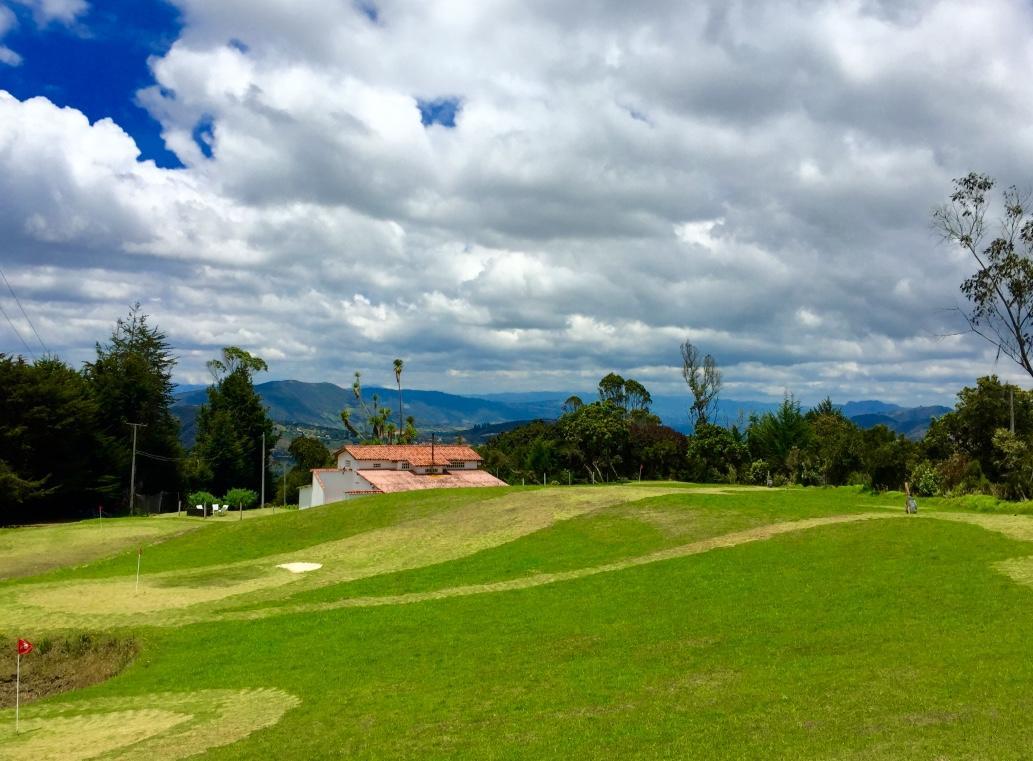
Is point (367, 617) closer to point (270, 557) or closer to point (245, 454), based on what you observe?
point (270, 557)

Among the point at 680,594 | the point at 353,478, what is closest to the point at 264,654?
→ the point at 680,594

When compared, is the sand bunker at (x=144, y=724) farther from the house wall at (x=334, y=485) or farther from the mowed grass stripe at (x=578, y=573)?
the house wall at (x=334, y=485)

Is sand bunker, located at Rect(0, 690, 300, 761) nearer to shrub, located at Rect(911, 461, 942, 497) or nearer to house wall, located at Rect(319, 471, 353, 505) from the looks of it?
shrub, located at Rect(911, 461, 942, 497)

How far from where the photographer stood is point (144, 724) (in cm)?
2353

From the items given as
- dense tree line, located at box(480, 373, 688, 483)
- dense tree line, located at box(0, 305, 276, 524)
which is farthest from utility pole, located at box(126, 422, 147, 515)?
dense tree line, located at box(480, 373, 688, 483)

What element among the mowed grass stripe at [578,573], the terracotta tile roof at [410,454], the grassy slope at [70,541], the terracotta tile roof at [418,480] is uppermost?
the terracotta tile roof at [410,454]

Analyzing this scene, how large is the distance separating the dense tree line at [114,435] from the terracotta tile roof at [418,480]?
30.7 meters

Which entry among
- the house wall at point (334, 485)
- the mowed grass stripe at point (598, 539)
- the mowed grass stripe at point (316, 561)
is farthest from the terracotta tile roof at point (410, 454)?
the mowed grass stripe at point (598, 539)

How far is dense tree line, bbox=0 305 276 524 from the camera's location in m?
89.8

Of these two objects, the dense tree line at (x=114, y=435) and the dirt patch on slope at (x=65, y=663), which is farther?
the dense tree line at (x=114, y=435)

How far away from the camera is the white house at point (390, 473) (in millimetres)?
96625

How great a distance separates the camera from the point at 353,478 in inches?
3851

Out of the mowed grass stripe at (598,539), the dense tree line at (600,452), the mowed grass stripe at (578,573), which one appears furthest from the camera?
the dense tree line at (600,452)

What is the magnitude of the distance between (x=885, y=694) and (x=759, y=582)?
15.6 m
